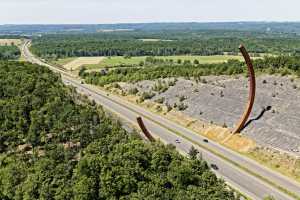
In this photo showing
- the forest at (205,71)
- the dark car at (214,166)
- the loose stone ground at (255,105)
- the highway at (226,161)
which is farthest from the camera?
the forest at (205,71)

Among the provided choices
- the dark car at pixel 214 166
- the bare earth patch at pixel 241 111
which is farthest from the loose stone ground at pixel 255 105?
the dark car at pixel 214 166

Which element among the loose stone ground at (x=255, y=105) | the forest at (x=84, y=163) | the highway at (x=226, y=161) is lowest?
the highway at (x=226, y=161)

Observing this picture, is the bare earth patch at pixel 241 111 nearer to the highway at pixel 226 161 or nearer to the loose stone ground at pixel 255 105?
the loose stone ground at pixel 255 105

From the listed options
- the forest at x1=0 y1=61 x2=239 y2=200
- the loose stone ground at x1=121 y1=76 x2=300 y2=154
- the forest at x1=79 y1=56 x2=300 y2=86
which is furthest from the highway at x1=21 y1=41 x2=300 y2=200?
the forest at x1=79 y1=56 x2=300 y2=86

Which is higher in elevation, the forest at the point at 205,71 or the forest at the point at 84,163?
the forest at the point at 84,163

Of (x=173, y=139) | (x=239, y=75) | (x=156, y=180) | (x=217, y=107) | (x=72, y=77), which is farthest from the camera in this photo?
(x=72, y=77)

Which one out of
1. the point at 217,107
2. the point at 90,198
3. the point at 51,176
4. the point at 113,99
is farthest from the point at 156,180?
the point at 113,99

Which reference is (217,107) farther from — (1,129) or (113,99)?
(1,129)

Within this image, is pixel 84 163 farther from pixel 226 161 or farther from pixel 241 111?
pixel 241 111
